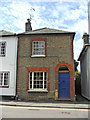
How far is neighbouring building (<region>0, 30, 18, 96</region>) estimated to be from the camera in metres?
14.6

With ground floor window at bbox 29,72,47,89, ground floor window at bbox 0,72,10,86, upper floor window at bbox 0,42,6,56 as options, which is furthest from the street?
upper floor window at bbox 0,42,6,56

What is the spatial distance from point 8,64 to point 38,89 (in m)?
3.91

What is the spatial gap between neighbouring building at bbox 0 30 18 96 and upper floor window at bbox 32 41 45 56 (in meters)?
1.83

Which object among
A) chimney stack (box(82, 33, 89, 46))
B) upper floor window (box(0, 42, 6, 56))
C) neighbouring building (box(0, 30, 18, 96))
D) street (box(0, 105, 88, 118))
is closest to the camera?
street (box(0, 105, 88, 118))

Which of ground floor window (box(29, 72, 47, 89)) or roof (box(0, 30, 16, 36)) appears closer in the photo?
ground floor window (box(29, 72, 47, 89))

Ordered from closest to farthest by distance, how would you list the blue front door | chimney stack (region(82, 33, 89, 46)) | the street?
the street → the blue front door → chimney stack (region(82, 33, 89, 46))

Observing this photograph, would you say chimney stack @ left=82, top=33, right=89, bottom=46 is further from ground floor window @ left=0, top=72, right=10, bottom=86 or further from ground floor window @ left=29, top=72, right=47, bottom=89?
ground floor window @ left=0, top=72, right=10, bottom=86

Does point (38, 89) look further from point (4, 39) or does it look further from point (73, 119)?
point (73, 119)

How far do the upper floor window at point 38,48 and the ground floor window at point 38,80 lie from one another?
1.94 m

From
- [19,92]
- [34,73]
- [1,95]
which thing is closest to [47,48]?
[34,73]

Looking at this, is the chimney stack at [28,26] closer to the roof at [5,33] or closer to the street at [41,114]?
the roof at [5,33]

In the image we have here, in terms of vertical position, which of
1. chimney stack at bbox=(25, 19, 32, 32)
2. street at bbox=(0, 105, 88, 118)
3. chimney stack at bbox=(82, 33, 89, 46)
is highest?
chimney stack at bbox=(25, 19, 32, 32)

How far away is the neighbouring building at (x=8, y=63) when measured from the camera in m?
14.6

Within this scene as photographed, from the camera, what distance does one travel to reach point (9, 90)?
14.6 metres
